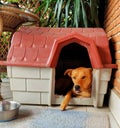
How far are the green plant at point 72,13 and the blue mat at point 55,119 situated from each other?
1098 millimetres

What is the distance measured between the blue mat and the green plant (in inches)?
43.2

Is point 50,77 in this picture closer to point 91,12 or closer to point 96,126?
point 96,126

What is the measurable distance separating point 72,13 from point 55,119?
1.43m

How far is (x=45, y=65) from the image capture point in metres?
1.41

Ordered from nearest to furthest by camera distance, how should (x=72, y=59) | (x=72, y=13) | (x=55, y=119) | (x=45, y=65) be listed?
(x=55, y=119), (x=45, y=65), (x=72, y=59), (x=72, y=13)

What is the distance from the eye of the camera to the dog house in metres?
1.40

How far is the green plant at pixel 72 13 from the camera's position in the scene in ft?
6.90

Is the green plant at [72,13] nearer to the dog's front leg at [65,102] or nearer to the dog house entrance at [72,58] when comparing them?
the dog house entrance at [72,58]

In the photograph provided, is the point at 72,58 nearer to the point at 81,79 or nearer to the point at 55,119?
the point at 81,79

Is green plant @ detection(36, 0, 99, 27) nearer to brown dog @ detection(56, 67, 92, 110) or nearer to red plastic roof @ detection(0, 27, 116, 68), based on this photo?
red plastic roof @ detection(0, 27, 116, 68)

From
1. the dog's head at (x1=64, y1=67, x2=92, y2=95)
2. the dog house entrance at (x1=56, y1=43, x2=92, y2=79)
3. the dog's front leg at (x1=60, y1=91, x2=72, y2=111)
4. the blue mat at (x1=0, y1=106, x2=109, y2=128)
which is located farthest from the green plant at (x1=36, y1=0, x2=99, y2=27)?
the blue mat at (x1=0, y1=106, x2=109, y2=128)

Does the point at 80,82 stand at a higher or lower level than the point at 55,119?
higher

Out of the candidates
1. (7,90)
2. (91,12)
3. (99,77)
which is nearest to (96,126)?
(99,77)

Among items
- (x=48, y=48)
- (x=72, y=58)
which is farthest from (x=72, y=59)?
(x=48, y=48)
